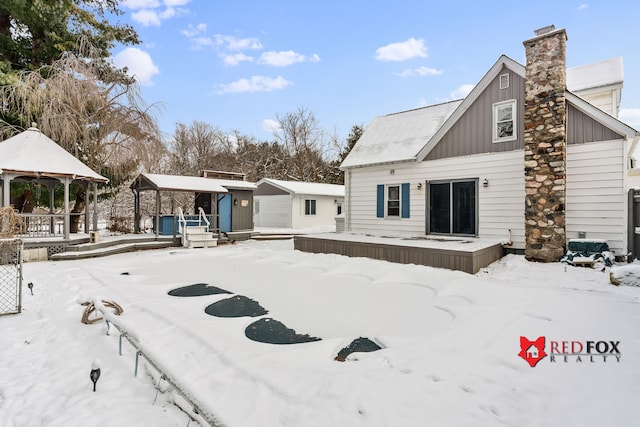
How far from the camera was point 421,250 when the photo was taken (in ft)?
24.7

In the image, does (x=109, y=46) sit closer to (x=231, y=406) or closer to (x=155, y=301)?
(x=155, y=301)

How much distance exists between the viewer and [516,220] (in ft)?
27.5

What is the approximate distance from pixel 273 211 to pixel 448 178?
13578mm

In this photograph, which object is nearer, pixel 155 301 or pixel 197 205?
pixel 155 301

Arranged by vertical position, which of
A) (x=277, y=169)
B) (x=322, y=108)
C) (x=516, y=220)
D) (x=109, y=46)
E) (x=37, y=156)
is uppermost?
(x=322, y=108)

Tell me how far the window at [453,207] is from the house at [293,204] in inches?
427

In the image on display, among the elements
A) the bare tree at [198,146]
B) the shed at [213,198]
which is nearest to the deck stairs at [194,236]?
the shed at [213,198]

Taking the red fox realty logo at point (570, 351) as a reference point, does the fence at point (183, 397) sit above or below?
above

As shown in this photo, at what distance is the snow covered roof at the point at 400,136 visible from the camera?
35.7 feet

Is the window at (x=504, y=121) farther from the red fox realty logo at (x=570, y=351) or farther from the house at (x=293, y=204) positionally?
the house at (x=293, y=204)

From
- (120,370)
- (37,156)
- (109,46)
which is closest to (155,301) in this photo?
(120,370)

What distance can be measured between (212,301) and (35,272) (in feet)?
18.4

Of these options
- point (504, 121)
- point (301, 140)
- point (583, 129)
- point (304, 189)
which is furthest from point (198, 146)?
point (583, 129)

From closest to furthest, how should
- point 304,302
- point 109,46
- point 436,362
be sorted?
point 436,362
point 304,302
point 109,46
